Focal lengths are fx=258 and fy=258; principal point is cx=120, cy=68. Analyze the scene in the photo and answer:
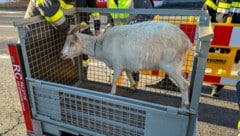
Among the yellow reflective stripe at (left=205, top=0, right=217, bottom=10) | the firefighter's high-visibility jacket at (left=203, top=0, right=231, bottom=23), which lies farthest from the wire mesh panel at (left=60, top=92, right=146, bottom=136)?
the yellow reflective stripe at (left=205, top=0, right=217, bottom=10)

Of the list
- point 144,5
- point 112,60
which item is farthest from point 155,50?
point 144,5

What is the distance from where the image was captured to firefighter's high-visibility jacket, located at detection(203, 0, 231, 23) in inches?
190

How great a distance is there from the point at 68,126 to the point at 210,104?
2.62 m

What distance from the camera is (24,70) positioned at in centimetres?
273

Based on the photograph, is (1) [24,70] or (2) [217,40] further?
(2) [217,40]

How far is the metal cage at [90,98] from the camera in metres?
2.08

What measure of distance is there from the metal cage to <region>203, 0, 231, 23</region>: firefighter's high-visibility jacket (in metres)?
1.62

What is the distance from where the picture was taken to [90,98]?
7.68ft

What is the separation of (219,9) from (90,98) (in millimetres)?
3644

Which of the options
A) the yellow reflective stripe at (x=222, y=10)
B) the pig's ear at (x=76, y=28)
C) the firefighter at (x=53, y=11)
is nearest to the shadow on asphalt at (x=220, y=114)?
the yellow reflective stripe at (x=222, y=10)

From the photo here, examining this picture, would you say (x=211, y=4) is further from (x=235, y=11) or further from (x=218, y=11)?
(x=235, y=11)

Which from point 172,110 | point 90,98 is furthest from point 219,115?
point 90,98

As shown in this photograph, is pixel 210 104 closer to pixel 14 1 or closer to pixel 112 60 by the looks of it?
pixel 112 60

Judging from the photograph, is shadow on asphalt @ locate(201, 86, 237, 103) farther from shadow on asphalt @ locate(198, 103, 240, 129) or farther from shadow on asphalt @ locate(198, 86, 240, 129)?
shadow on asphalt @ locate(198, 103, 240, 129)
